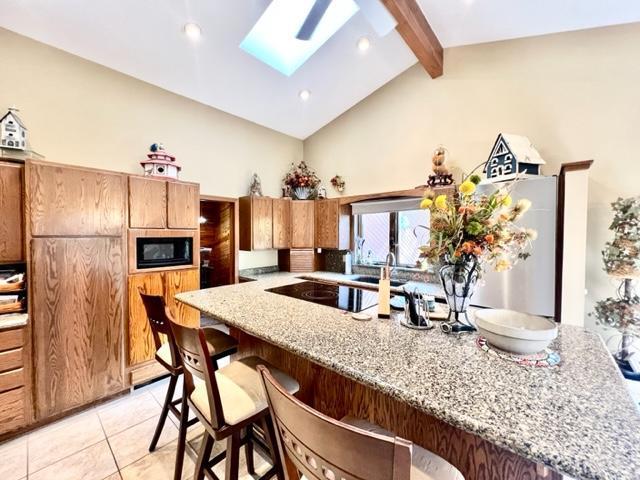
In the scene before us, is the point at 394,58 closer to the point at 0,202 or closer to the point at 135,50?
the point at 135,50

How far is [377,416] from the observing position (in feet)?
4.20

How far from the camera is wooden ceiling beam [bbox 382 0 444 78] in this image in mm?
2406

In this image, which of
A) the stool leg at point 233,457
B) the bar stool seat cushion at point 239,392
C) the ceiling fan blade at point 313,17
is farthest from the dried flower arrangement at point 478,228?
the ceiling fan blade at point 313,17

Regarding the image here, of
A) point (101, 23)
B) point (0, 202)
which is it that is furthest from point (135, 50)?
point (0, 202)

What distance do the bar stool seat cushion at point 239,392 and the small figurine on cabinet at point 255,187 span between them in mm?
2854

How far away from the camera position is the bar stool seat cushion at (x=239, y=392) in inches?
48.1

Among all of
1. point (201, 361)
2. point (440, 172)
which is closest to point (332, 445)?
point (201, 361)

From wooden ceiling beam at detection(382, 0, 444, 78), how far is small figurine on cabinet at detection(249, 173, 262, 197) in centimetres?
251

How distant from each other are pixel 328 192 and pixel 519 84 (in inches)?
105

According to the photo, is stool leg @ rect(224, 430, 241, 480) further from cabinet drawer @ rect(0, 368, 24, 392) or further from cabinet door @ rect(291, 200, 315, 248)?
cabinet door @ rect(291, 200, 315, 248)

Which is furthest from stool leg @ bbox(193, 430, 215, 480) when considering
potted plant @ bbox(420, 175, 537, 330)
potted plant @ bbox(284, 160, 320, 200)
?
potted plant @ bbox(284, 160, 320, 200)

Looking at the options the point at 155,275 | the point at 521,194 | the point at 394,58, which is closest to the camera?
the point at 521,194

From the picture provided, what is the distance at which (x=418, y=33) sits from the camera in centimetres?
273

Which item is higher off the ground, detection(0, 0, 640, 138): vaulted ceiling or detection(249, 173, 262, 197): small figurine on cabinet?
detection(0, 0, 640, 138): vaulted ceiling
